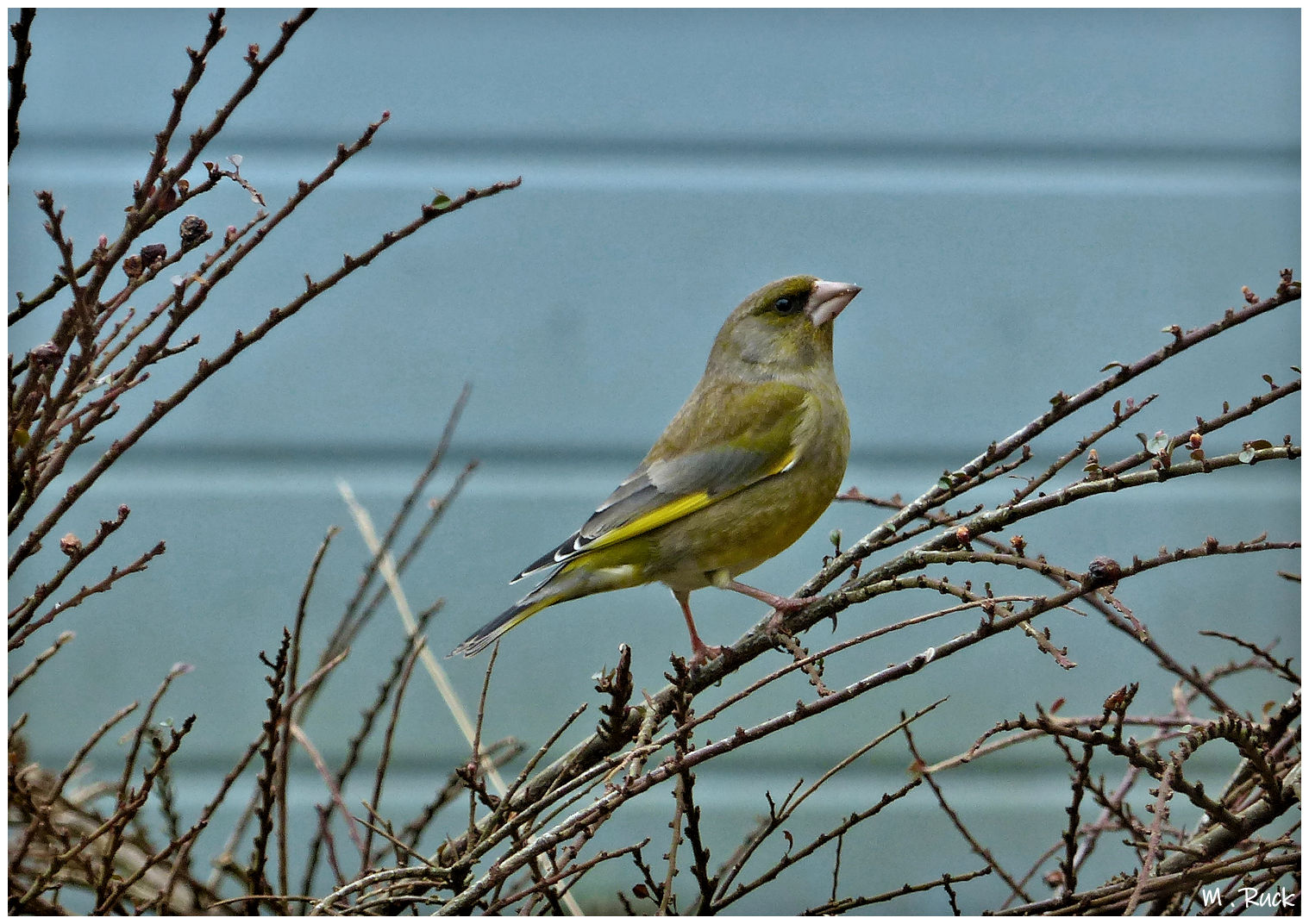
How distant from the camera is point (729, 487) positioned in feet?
3.69

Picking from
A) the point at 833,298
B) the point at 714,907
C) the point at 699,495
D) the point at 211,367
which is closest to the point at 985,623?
the point at 714,907

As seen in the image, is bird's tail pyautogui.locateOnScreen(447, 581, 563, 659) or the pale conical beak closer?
bird's tail pyautogui.locateOnScreen(447, 581, 563, 659)

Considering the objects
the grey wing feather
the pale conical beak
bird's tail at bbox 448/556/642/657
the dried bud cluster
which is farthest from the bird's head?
the dried bud cluster

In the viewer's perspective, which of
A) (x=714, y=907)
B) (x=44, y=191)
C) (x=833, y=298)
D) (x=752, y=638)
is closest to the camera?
(x=44, y=191)

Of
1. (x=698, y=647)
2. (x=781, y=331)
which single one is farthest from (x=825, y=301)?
(x=698, y=647)

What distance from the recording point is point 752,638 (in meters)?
0.88

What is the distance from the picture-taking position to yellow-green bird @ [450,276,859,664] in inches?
42.5

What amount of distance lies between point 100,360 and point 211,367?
76mm

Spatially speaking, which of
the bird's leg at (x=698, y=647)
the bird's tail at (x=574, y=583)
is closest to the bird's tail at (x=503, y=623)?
the bird's tail at (x=574, y=583)

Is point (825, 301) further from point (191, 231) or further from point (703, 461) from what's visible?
point (191, 231)

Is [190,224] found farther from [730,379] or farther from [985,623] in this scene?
[730,379]

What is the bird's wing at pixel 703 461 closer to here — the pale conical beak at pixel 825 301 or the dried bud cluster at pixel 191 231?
the pale conical beak at pixel 825 301

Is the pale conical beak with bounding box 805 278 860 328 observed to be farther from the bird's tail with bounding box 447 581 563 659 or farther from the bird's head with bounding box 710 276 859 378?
the bird's tail with bounding box 447 581 563 659

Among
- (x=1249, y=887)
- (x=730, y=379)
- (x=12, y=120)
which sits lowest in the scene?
(x=1249, y=887)
